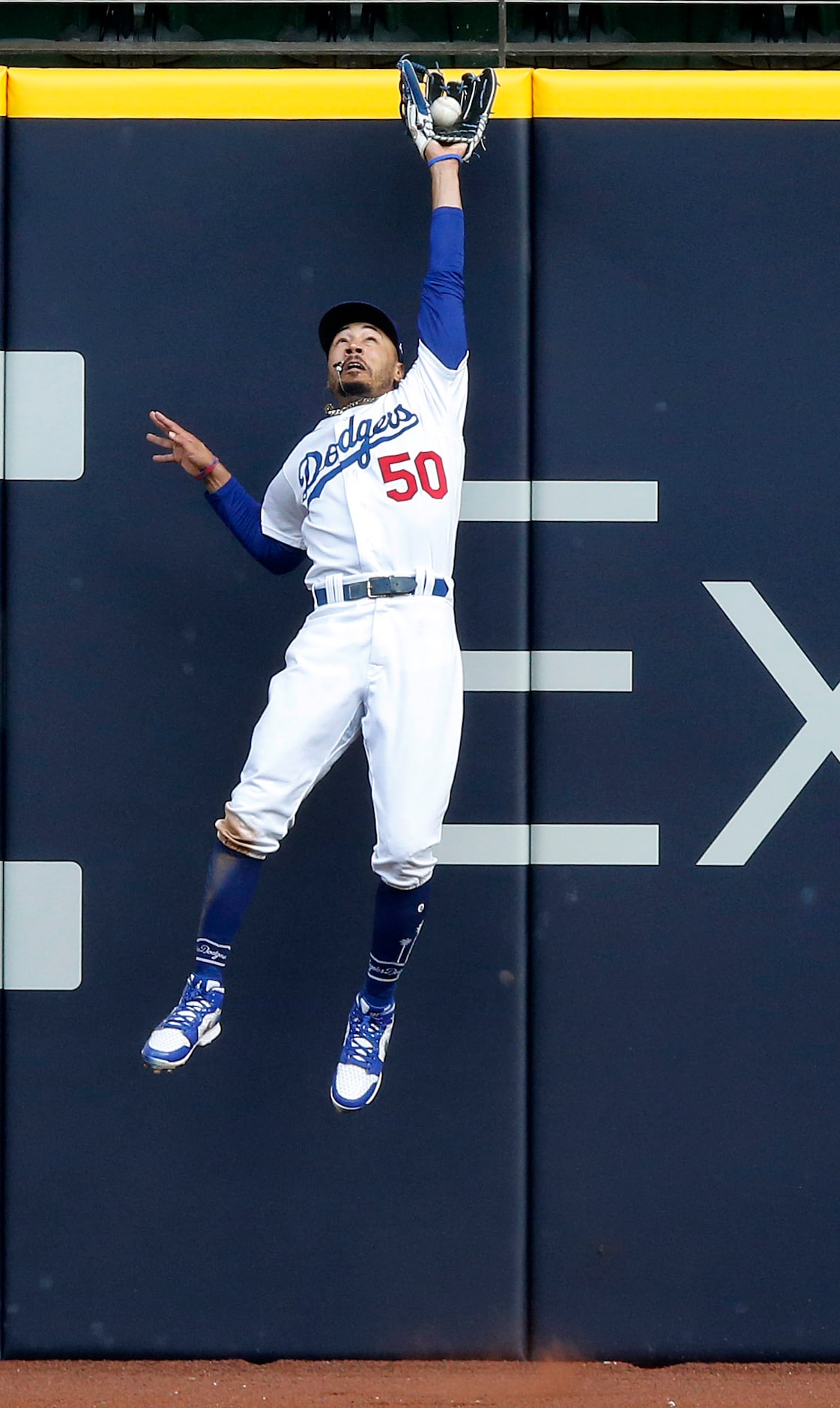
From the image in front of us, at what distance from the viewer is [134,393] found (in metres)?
3.31

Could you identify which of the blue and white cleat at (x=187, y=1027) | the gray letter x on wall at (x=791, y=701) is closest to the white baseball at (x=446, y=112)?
the gray letter x on wall at (x=791, y=701)

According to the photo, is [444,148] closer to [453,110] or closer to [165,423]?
[453,110]

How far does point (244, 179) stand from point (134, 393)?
55 cm

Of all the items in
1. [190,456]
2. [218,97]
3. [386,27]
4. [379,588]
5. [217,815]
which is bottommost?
[217,815]

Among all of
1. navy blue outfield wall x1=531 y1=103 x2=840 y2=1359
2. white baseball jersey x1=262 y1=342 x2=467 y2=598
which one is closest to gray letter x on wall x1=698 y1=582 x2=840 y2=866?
navy blue outfield wall x1=531 y1=103 x2=840 y2=1359

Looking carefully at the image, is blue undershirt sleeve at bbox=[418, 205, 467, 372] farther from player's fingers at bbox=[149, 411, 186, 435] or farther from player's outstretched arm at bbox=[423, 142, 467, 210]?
player's fingers at bbox=[149, 411, 186, 435]

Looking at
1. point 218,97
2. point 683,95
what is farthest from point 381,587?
point 683,95

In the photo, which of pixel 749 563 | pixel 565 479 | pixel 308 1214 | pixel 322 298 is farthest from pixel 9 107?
pixel 308 1214

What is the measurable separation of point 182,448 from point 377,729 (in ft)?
2.47

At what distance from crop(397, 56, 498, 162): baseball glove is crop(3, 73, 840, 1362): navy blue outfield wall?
234mm

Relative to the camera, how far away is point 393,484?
299 centimetres

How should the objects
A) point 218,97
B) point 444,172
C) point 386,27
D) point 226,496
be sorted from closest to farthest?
point 444,172 < point 226,496 < point 218,97 < point 386,27

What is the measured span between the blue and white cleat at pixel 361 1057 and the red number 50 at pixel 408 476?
109 centimetres

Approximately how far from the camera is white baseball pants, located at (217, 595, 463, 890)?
9.57 feet
